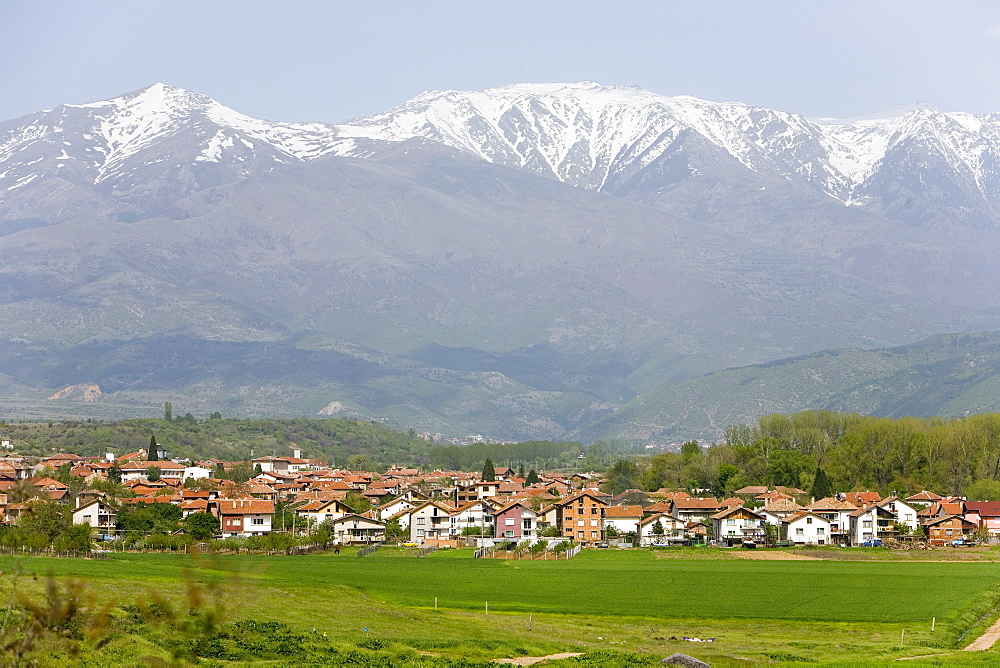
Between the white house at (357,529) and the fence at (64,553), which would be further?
the white house at (357,529)

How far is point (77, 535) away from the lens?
74.9 metres

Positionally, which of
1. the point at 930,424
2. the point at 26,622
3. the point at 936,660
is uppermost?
the point at 930,424

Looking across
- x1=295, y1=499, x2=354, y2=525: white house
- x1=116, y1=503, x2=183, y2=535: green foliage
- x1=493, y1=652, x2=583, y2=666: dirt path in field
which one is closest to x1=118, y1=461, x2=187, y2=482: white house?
x1=295, y1=499, x2=354, y2=525: white house

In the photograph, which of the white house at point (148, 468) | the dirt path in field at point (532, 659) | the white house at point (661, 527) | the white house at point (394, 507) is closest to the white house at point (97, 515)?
the white house at point (394, 507)

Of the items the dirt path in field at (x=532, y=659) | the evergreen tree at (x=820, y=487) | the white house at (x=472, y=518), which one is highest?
the evergreen tree at (x=820, y=487)

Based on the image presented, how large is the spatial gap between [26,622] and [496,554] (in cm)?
7357

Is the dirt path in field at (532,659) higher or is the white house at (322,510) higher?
the white house at (322,510)

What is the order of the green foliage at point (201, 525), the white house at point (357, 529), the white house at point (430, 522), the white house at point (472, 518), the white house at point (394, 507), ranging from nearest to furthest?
the green foliage at point (201, 525)
the white house at point (357, 529)
the white house at point (430, 522)
the white house at point (472, 518)
the white house at point (394, 507)

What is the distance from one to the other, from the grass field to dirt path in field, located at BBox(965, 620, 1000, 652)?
0.92m

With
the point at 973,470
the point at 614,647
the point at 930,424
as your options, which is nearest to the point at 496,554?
the point at 614,647

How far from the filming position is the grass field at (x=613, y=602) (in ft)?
127

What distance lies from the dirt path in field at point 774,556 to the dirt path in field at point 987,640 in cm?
3085

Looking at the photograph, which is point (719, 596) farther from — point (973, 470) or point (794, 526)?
point (973, 470)

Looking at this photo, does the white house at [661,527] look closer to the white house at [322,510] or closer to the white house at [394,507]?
the white house at [394,507]
